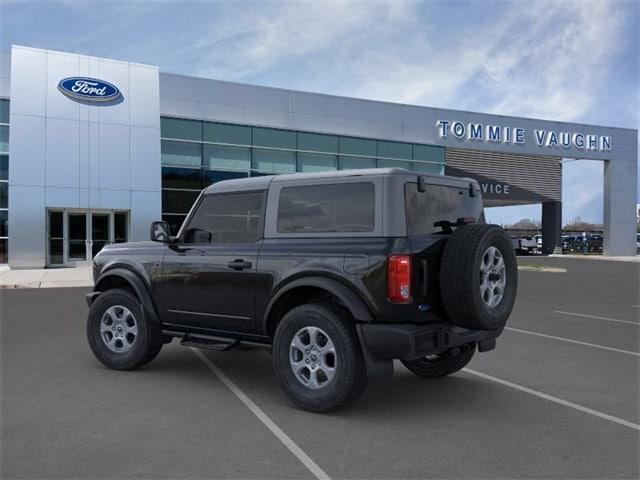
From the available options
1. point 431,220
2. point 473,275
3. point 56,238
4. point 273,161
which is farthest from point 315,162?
point 473,275

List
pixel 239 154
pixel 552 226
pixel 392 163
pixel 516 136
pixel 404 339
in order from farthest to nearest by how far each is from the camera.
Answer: pixel 552 226 < pixel 516 136 < pixel 392 163 < pixel 239 154 < pixel 404 339

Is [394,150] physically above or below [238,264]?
above

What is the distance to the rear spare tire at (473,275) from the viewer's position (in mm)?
4430

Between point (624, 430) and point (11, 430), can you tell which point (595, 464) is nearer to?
point (624, 430)

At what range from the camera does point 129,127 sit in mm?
22547

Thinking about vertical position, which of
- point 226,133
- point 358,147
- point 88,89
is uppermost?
point 88,89

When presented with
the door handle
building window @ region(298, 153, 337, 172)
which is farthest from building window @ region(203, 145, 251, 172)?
the door handle

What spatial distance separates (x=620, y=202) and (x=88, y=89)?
3383 cm

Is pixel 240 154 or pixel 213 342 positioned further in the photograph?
pixel 240 154

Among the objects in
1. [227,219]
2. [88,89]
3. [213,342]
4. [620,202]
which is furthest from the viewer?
[620,202]

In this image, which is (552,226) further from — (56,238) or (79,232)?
(56,238)

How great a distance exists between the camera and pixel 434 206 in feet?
16.4

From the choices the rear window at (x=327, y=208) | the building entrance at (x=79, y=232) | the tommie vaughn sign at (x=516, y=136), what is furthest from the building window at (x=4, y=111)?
the rear window at (x=327, y=208)

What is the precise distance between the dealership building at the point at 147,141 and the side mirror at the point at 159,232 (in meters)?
17.7
